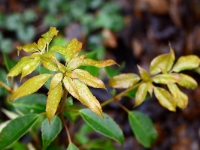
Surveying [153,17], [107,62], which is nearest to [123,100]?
[153,17]

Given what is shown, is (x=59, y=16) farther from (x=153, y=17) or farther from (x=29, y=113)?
(x=29, y=113)

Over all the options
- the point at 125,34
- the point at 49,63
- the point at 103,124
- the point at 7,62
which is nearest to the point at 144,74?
the point at 103,124

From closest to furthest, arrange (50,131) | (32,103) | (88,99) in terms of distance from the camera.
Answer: (88,99) < (50,131) < (32,103)

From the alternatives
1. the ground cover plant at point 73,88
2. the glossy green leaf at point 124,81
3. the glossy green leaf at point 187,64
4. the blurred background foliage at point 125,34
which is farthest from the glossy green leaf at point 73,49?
the blurred background foliage at point 125,34

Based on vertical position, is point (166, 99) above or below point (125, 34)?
above

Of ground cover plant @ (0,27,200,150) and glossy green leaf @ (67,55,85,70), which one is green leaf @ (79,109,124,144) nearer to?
ground cover plant @ (0,27,200,150)

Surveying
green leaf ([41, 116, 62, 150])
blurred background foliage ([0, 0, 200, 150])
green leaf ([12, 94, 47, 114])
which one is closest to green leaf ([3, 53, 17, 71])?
green leaf ([12, 94, 47, 114])

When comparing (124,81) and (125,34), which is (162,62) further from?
(125,34)
